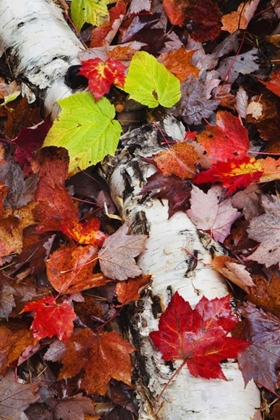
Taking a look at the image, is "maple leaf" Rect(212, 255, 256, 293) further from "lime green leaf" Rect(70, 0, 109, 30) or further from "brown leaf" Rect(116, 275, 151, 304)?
"lime green leaf" Rect(70, 0, 109, 30)

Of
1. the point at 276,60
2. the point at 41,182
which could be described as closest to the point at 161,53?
the point at 276,60

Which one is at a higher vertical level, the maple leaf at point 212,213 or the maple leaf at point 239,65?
the maple leaf at point 239,65

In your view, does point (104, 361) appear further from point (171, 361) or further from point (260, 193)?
point (260, 193)

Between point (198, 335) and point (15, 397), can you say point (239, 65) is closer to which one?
point (198, 335)

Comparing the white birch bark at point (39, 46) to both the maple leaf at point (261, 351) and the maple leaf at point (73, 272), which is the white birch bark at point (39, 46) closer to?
the maple leaf at point (73, 272)

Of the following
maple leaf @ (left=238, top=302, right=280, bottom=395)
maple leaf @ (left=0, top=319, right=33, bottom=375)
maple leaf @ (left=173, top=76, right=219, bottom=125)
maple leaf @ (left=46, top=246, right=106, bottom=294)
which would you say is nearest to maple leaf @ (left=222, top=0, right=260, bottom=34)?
maple leaf @ (left=173, top=76, right=219, bottom=125)

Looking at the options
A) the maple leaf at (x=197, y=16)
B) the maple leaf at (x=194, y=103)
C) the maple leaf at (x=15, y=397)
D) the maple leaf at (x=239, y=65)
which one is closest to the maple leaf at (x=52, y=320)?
the maple leaf at (x=15, y=397)

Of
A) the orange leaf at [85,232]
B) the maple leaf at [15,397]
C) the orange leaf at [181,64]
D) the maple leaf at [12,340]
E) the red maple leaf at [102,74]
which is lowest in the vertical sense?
the maple leaf at [15,397]
